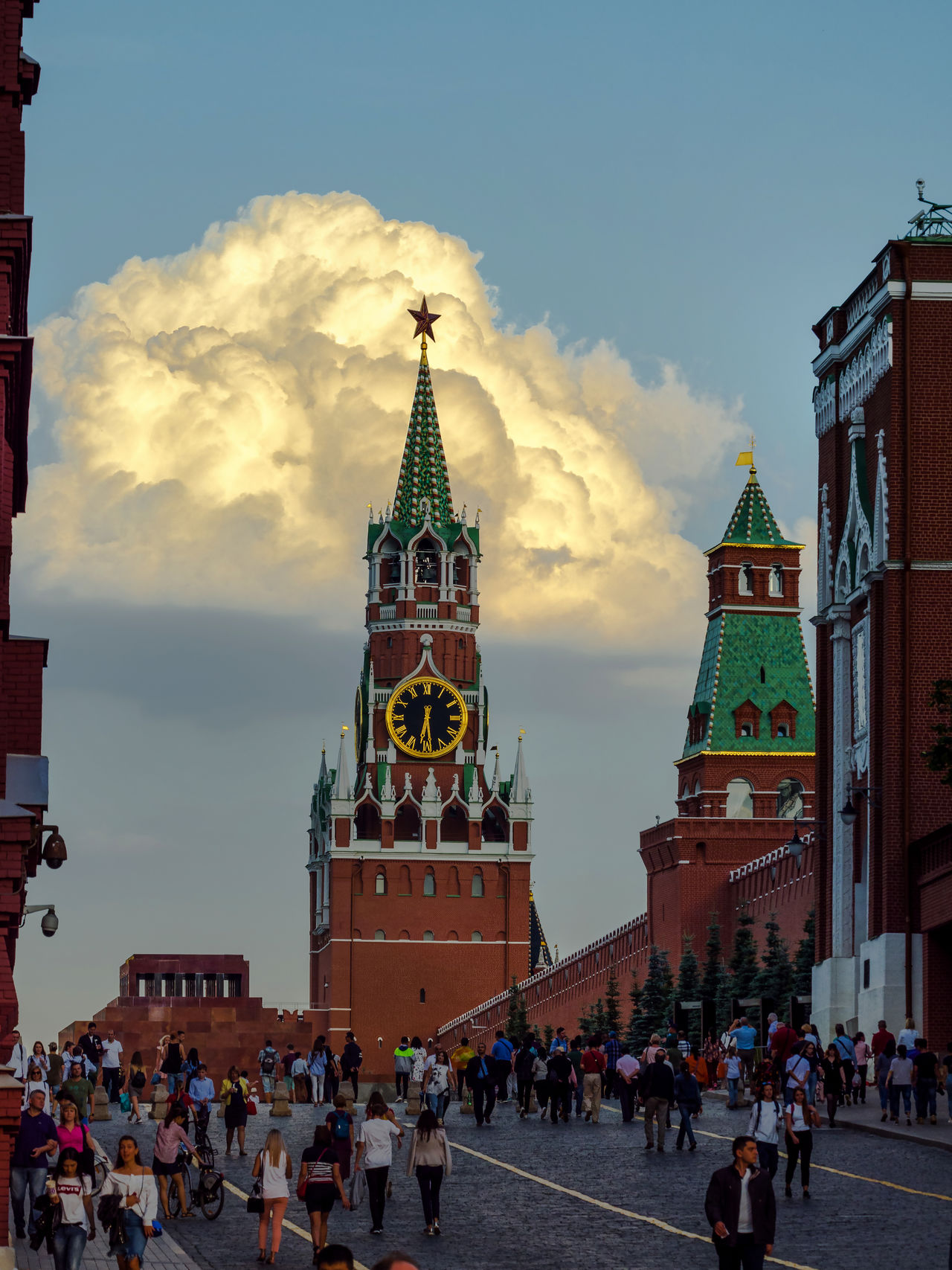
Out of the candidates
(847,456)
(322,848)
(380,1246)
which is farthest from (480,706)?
(380,1246)

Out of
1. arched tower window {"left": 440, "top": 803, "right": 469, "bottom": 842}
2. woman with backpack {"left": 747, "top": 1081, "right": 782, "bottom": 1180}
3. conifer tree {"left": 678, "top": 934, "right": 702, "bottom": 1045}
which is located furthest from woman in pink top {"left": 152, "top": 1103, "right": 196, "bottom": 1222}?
arched tower window {"left": 440, "top": 803, "right": 469, "bottom": 842}

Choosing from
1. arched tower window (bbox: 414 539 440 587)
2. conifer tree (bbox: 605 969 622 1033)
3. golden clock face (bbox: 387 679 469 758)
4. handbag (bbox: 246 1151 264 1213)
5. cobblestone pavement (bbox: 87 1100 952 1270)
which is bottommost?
cobblestone pavement (bbox: 87 1100 952 1270)

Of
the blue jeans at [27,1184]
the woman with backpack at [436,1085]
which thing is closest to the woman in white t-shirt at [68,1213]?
the blue jeans at [27,1184]

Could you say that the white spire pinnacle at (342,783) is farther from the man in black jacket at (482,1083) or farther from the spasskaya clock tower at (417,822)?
the man in black jacket at (482,1083)

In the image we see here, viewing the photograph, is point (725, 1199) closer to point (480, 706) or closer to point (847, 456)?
point (847, 456)

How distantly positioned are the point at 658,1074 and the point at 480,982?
7992 centimetres

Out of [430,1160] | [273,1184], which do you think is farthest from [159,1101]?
[273,1184]

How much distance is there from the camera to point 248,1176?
92.9 ft

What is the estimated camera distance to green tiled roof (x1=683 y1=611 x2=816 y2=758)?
88625 millimetres

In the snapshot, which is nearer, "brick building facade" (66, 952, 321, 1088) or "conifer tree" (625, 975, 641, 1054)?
"conifer tree" (625, 975, 641, 1054)

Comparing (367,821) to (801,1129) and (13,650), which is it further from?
(13,650)

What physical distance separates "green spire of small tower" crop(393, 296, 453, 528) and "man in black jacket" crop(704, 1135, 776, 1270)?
100m

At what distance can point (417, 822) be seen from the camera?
365ft

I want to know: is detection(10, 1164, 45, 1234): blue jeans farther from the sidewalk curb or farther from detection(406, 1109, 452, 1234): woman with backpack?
the sidewalk curb
